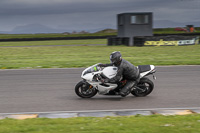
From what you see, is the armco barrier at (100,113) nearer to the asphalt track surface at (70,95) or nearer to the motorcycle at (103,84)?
the asphalt track surface at (70,95)

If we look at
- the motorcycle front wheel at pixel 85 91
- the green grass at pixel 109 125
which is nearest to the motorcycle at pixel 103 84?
the motorcycle front wheel at pixel 85 91

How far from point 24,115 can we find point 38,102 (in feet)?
4.26

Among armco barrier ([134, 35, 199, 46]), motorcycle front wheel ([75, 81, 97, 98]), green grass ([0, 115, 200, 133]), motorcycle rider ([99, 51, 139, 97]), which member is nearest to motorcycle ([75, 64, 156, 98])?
motorcycle front wheel ([75, 81, 97, 98])

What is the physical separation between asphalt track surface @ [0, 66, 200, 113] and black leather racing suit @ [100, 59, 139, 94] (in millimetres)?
359

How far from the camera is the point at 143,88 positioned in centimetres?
828

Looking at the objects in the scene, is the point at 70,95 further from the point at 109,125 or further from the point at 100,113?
the point at 109,125

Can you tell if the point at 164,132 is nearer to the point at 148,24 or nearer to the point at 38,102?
the point at 38,102

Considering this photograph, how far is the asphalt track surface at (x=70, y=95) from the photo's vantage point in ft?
23.7

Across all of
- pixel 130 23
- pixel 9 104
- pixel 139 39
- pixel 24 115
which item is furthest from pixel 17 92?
pixel 130 23

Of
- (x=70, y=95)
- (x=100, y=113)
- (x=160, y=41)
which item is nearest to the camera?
(x=100, y=113)

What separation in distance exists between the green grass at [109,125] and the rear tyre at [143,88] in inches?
91.8

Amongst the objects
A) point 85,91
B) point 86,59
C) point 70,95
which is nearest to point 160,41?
point 86,59

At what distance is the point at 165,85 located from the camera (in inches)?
394

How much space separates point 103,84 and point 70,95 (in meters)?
1.24
